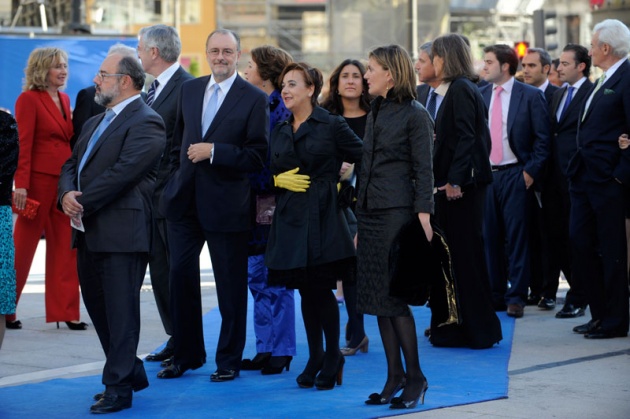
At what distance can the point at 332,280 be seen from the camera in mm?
7457

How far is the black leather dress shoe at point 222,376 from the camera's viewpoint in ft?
25.6

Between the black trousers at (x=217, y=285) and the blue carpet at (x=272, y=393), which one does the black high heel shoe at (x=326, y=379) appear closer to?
the blue carpet at (x=272, y=393)

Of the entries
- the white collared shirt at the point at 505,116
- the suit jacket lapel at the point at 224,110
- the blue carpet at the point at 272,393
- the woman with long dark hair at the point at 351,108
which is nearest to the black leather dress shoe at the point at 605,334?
the blue carpet at the point at 272,393

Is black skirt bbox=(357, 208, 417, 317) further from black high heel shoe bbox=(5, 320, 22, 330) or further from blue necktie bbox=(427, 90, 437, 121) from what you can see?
black high heel shoe bbox=(5, 320, 22, 330)

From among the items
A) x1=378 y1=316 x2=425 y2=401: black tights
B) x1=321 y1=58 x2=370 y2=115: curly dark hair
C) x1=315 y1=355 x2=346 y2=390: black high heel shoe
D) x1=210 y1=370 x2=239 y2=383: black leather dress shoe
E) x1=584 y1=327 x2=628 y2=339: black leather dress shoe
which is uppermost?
x1=321 y1=58 x2=370 y2=115: curly dark hair

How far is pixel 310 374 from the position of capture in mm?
7590

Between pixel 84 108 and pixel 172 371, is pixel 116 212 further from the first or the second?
pixel 84 108

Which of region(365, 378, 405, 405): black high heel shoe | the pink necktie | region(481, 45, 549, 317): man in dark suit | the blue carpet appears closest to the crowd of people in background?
region(365, 378, 405, 405): black high heel shoe

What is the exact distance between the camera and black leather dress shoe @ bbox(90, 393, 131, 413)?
6.81 m

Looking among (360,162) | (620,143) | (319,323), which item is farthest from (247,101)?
(620,143)

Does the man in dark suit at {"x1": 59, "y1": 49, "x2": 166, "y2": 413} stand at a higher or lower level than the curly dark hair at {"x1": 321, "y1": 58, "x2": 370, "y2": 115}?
lower

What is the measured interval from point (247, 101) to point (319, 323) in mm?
1439

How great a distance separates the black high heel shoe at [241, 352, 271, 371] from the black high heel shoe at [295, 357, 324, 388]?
2.09ft

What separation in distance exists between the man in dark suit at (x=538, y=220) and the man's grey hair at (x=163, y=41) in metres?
4.02
